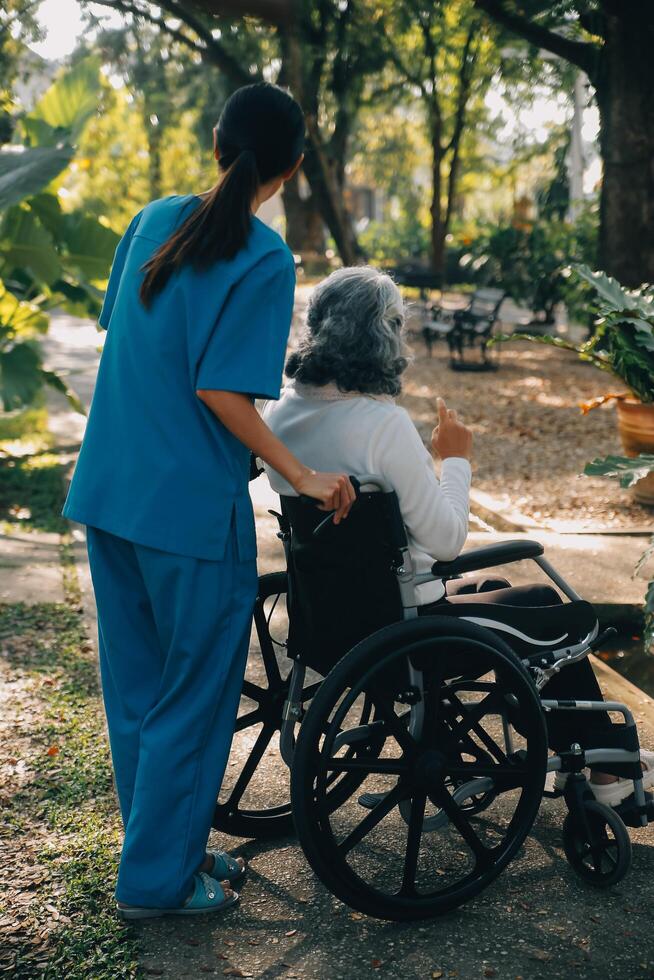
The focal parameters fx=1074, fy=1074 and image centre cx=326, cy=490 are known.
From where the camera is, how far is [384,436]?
99.3 inches

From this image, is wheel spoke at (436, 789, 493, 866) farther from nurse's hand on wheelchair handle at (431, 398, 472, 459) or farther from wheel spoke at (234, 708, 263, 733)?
nurse's hand on wheelchair handle at (431, 398, 472, 459)

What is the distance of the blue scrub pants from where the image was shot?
246 cm

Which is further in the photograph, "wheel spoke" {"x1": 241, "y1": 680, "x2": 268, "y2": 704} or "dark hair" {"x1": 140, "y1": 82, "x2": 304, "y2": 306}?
"wheel spoke" {"x1": 241, "y1": 680, "x2": 268, "y2": 704}

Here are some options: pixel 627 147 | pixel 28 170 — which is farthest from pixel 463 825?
pixel 627 147

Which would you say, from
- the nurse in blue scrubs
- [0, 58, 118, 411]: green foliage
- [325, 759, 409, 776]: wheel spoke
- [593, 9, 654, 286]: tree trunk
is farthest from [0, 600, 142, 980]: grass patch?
[593, 9, 654, 286]: tree trunk

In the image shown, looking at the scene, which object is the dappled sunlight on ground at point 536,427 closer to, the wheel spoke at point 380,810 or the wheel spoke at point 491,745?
the wheel spoke at point 491,745

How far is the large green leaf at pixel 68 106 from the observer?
22.8 feet

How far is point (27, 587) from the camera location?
511 cm

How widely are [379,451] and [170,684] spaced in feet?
2.40

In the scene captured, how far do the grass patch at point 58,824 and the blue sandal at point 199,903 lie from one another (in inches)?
1.7

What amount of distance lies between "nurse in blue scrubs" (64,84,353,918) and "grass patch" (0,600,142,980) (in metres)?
0.14

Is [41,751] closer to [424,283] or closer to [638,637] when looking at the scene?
[638,637]

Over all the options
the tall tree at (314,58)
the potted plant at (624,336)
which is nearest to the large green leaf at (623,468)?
the potted plant at (624,336)

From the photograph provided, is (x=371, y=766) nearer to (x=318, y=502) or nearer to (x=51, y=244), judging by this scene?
(x=318, y=502)
